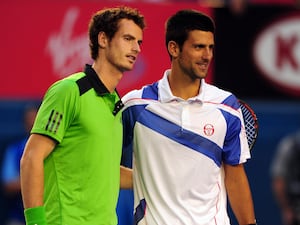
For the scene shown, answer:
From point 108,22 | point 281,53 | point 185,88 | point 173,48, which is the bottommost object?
point 185,88

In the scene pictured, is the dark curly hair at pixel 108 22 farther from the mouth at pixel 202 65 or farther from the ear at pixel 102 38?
the mouth at pixel 202 65

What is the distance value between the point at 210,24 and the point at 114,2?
4.66 meters

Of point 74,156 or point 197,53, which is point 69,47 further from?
point 74,156

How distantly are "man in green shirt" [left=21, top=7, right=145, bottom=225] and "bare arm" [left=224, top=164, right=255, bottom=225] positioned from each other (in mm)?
881

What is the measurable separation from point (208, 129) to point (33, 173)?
131 centimetres

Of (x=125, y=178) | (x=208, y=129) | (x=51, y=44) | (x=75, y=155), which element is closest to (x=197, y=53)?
(x=208, y=129)

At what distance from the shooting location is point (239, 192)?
294 inches

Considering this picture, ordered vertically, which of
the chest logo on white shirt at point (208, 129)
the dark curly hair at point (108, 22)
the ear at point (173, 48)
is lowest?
the chest logo on white shirt at point (208, 129)

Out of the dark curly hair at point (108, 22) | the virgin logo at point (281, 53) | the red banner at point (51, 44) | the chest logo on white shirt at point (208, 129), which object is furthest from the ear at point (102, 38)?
the virgin logo at point (281, 53)

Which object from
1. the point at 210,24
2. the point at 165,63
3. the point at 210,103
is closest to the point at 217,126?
the point at 210,103

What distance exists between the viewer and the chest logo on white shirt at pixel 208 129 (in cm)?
728

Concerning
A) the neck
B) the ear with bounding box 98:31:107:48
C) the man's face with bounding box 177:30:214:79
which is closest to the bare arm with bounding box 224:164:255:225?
the neck

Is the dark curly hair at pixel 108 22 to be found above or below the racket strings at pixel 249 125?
above

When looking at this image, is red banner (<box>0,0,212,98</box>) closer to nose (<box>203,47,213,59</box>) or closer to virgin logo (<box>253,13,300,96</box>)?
virgin logo (<box>253,13,300,96</box>)
